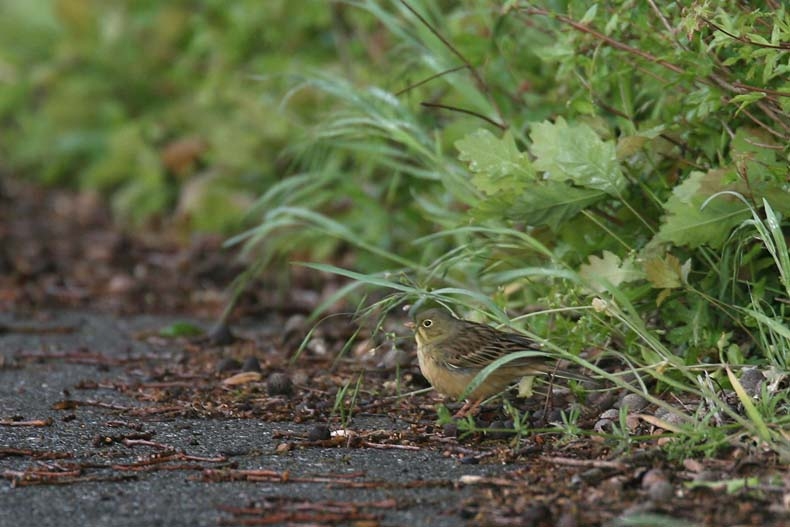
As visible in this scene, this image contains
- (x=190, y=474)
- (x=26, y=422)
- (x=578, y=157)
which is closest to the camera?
(x=190, y=474)

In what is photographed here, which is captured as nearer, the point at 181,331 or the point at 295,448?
the point at 295,448

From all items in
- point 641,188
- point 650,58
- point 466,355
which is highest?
point 650,58

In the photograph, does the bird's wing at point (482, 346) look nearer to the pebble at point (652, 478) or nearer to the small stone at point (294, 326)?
the pebble at point (652, 478)

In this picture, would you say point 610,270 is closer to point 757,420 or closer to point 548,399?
point 548,399

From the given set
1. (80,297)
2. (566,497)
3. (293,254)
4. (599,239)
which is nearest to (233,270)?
(293,254)

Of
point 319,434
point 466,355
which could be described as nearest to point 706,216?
point 466,355

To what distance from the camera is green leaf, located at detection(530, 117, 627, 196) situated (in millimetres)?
4129

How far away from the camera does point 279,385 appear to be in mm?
4371

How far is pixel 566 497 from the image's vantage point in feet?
9.70

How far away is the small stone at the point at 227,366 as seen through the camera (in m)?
4.88

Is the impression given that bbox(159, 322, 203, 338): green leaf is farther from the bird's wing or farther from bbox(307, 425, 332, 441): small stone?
bbox(307, 425, 332, 441): small stone

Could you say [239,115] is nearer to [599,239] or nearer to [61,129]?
[61,129]

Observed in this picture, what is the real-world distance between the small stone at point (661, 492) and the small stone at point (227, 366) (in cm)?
232

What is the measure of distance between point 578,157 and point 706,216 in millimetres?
485
